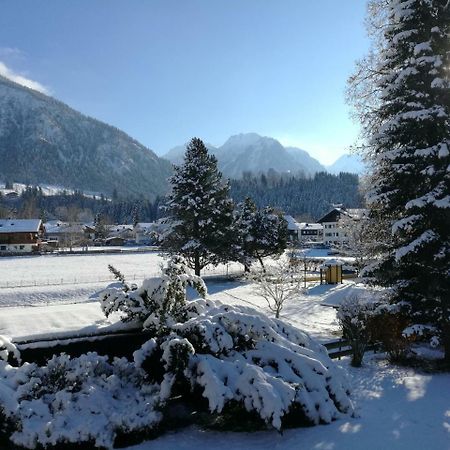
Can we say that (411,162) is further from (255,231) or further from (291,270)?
(255,231)

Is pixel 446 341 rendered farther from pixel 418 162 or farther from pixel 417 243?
pixel 418 162

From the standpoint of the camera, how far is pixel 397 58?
12891mm

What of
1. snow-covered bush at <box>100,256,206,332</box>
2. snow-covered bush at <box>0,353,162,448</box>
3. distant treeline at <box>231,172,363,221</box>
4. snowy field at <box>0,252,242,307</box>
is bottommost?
snowy field at <box>0,252,242,307</box>

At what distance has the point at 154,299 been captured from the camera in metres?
8.69

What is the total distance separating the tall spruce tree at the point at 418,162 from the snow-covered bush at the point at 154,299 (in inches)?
245

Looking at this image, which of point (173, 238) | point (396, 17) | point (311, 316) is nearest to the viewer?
point (396, 17)

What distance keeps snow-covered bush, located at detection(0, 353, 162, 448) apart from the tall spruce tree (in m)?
A: 7.80

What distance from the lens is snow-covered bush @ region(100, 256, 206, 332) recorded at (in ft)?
28.2

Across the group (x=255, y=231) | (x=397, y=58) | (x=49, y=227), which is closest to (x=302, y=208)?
(x=49, y=227)

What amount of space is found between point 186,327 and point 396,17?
10.6 metres

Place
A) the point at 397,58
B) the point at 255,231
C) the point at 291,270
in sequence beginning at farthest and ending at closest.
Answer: the point at 255,231 < the point at 291,270 < the point at 397,58

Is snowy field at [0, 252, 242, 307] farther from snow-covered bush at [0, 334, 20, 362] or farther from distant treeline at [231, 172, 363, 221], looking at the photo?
distant treeline at [231, 172, 363, 221]

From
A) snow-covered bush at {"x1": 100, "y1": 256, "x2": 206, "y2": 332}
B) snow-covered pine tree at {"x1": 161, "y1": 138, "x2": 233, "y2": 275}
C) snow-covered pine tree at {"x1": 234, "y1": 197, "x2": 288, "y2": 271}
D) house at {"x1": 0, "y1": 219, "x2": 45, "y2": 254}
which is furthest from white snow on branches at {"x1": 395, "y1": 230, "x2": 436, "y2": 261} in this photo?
house at {"x1": 0, "y1": 219, "x2": 45, "y2": 254}

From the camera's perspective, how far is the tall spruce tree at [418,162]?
1161cm
